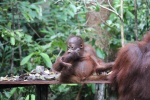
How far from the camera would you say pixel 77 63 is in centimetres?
402

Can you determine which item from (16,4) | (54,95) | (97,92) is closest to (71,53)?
(97,92)

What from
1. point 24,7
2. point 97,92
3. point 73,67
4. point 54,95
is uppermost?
point 24,7

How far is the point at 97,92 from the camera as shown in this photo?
159 inches

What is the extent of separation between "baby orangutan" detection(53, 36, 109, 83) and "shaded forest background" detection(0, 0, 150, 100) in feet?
3.05

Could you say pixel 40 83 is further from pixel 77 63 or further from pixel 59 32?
pixel 59 32

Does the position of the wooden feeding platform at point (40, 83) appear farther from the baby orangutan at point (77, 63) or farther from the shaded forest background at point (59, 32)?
the shaded forest background at point (59, 32)

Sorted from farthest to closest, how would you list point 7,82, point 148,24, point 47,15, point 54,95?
1. point 47,15
2. point 148,24
3. point 54,95
4. point 7,82

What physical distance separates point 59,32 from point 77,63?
203 centimetres

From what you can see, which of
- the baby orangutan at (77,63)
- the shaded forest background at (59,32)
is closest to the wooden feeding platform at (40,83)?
the baby orangutan at (77,63)

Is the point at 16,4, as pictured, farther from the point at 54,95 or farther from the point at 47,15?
the point at 54,95

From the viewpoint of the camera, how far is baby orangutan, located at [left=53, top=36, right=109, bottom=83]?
12.6ft

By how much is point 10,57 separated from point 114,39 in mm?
1569

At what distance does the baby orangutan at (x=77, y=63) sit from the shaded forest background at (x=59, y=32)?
930mm

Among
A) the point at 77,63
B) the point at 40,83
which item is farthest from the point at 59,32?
the point at 40,83
